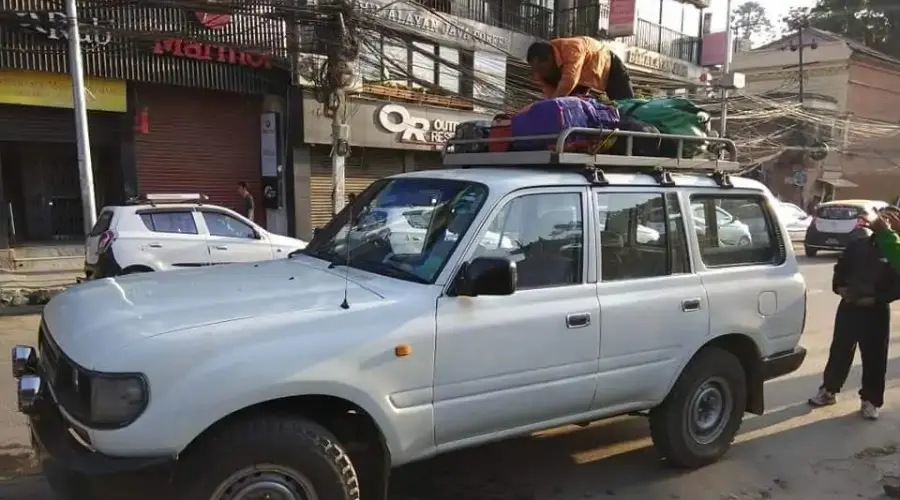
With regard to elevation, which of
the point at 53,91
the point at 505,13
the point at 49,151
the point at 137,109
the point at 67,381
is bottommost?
the point at 67,381

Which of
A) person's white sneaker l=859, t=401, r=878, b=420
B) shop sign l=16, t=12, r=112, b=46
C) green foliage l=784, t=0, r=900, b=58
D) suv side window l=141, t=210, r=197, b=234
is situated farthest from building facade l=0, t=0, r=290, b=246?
green foliage l=784, t=0, r=900, b=58

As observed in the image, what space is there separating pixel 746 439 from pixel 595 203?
96.6 inches

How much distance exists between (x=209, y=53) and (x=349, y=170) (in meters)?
4.62

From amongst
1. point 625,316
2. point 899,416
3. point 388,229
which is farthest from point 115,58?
point 899,416

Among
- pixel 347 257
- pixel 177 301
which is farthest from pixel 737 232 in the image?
pixel 177 301

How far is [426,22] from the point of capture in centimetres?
1798

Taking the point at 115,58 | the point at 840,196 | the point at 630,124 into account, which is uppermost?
the point at 115,58

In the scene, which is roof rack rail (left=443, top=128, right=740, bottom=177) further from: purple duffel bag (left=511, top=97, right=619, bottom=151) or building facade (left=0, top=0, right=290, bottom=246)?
building facade (left=0, top=0, right=290, bottom=246)

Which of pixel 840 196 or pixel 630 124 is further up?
pixel 630 124

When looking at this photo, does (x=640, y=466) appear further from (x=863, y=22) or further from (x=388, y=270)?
(x=863, y=22)

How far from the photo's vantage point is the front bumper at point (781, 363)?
184 inches

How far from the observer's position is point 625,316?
3.87 meters

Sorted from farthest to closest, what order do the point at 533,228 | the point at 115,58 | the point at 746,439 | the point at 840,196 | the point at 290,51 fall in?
the point at 840,196, the point at 290,51, the point at 115,58, the point at 746,439, the point at 533,228

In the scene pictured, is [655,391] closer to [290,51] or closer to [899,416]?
[899,416]
